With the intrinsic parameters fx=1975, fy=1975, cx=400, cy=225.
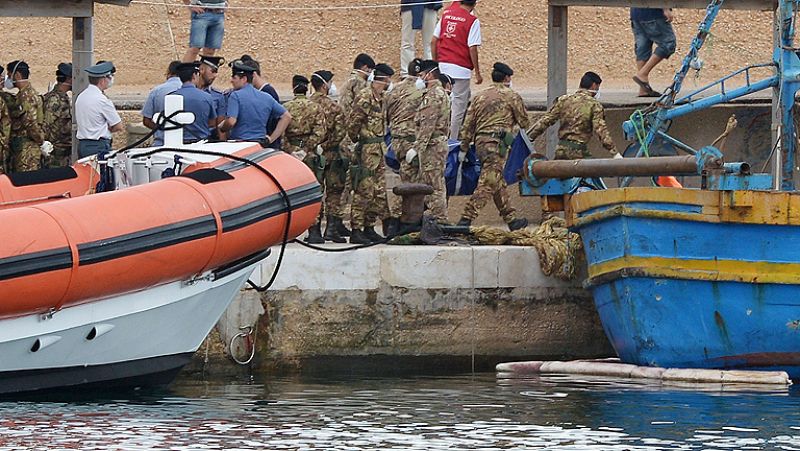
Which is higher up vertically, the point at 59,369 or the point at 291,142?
the point at 291,142

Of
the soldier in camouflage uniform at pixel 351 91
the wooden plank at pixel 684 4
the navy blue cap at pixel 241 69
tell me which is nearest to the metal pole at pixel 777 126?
the wooden plank at pixel 684 4

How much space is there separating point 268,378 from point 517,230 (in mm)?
2160

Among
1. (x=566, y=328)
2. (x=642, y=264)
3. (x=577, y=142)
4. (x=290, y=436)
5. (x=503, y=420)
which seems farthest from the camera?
(x=577, y=142)

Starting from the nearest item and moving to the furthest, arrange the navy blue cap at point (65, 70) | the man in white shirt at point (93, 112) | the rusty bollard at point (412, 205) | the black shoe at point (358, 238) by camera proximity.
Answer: the rusty bollard at point (412, 205)
the black shoe at point (358, 238)
the man in white shirt at point (93, 112)
the navy blue cap at point (65, 70)

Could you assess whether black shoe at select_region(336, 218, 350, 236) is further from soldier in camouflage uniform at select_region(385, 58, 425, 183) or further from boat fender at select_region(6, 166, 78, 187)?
boat fender at select_region(6, 166, 78, 187)

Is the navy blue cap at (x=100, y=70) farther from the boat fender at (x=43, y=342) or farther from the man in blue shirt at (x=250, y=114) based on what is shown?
the boat fender at (x=43, y=342)

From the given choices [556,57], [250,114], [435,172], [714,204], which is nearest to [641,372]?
[714,204]

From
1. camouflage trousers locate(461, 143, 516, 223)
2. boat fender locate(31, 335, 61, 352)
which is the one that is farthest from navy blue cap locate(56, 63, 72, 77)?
boat fender locate(31, 335, 61, 352)

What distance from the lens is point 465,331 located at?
42.5 feet

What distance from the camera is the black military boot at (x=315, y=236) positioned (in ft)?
45.0

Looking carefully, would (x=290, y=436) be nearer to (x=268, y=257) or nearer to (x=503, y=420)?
(x=503, y=420)

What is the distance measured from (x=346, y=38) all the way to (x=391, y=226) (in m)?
8.67

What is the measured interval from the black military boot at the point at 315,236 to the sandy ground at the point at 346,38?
7357 mm

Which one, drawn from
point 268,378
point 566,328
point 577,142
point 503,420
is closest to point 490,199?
point 577,142
